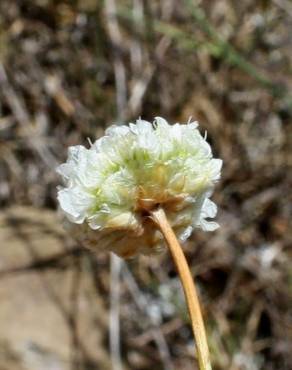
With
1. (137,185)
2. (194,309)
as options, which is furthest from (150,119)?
(194,309)

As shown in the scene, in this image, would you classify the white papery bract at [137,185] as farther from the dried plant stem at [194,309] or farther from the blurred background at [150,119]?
the blurred background at [150,119]

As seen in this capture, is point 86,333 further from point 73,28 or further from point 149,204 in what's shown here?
point 149,204

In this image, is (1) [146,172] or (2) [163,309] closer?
(1) [146,172]

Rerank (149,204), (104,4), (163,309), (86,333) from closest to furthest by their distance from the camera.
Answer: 1. (149,204)
2. (86,333)
3. (163,309)
4. (104,4)

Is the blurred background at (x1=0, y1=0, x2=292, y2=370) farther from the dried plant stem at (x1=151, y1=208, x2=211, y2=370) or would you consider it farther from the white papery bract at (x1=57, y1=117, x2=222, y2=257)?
the dried plant stem at (x1=151, y1=208, x2=211, y2=370)

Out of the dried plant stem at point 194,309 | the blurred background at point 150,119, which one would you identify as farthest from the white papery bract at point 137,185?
the blurred background at point 150,119

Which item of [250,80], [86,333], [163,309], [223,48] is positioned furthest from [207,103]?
[86,333]
